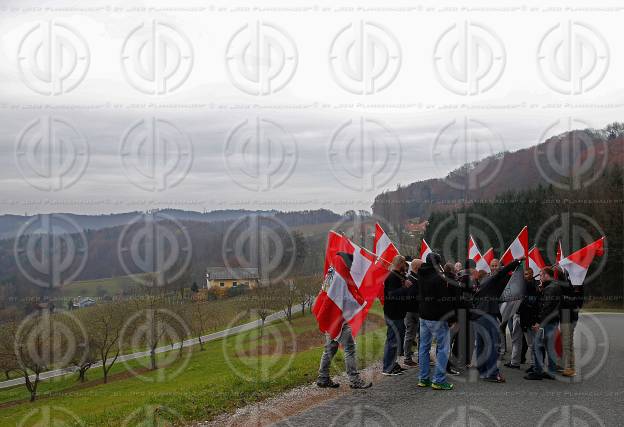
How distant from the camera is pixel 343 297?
35.1ft

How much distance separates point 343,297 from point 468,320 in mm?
2712

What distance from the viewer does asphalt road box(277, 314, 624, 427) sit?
8.62m

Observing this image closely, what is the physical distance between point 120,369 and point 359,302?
159 feet

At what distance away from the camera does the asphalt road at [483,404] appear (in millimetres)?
8617

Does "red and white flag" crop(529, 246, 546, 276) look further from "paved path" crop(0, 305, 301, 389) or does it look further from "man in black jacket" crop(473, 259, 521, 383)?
"paved path" crop(0, 305, 301, 389)

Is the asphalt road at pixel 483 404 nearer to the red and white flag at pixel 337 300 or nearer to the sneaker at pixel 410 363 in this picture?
the sneaker at pixel 410 363

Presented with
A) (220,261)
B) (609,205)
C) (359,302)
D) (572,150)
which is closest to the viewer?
(359,302)

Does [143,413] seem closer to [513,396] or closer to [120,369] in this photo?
[513,396]

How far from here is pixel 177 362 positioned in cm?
5131

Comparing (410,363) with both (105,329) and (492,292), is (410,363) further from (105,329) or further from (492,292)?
(105,329)

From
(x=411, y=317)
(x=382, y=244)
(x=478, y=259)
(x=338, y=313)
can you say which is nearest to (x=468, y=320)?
(x=411, y=317)

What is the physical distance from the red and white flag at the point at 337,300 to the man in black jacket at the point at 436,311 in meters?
1.18

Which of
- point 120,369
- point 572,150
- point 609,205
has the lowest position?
point 120,369

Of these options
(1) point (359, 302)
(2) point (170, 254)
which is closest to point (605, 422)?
(1) point (359, 302)
